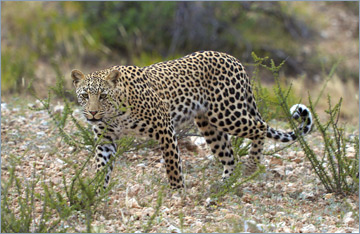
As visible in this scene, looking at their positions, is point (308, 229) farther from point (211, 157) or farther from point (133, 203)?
point (211, 157)

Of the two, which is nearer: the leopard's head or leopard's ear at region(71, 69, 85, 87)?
the leopard's head

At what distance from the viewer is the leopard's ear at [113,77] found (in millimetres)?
5465

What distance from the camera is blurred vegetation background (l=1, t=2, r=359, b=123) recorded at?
13992 millimetres

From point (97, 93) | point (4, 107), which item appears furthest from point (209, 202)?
point (4, 107)

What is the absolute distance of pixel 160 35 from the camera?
47.4 feet

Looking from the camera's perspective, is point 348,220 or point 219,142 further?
point 219,142

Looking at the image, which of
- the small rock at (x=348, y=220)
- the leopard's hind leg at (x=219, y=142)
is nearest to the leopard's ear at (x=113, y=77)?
the leopard's hind leg at (x=219, y=142)

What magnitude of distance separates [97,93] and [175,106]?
1.01 m

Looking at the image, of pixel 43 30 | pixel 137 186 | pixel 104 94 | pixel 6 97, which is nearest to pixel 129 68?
pixel 104 94

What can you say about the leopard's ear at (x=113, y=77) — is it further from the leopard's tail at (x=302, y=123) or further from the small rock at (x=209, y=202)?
the leopard's tail at (x=302, y=123)

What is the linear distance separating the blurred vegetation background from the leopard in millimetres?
7080

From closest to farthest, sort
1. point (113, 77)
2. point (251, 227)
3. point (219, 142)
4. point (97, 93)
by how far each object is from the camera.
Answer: point (251, 227)
point (97, 93)
point (113, 77)
point (219, 142)

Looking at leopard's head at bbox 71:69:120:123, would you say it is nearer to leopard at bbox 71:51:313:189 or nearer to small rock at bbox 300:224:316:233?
leopard at bbox 71:51:313:189

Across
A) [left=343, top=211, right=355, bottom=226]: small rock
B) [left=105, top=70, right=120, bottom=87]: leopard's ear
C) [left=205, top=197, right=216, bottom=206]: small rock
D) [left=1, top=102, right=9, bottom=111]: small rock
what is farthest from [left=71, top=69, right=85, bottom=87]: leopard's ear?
[left=1, top=102, right=9, bottom=111]: small rock
